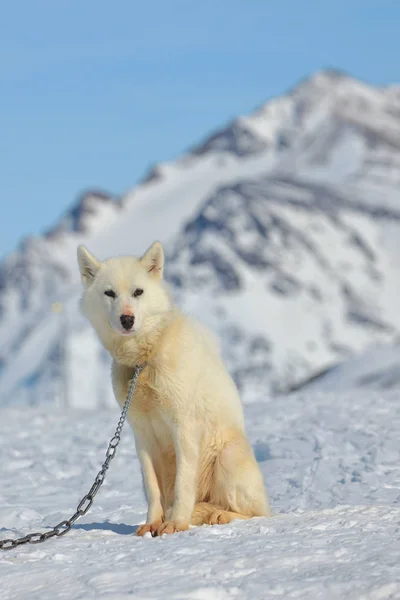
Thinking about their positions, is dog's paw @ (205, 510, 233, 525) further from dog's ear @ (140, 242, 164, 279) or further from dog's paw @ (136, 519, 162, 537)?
dog's ear @ (140, 242, 164, 279)

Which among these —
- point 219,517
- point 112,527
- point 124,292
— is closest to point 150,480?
point 219,517

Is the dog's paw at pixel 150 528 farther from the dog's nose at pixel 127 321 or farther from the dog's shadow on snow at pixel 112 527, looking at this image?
the dog's nose at pixel 127 321

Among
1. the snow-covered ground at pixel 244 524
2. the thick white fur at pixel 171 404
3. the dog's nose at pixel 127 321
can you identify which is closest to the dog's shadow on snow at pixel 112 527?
the snow-covered ground at pixel 244 524

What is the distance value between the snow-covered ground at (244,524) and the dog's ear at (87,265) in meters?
2.01

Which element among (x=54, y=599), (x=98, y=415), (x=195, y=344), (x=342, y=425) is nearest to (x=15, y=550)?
(x=54, y=599)

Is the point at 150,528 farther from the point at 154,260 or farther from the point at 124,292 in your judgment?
the point at 154,260

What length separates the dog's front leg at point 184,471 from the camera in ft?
25.7

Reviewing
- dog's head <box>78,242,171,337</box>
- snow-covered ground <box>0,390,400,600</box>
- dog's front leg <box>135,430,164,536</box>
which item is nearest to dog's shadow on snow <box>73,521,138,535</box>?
snow-covered ground <box>0,390,400,600</box>

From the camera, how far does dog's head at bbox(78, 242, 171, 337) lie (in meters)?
7.79

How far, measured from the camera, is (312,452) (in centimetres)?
1356

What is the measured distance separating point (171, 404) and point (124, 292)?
3.02ft

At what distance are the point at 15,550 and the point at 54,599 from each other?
151cm

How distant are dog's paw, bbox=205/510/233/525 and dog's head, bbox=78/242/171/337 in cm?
154

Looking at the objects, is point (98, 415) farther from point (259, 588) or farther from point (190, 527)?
point (259, 588)
